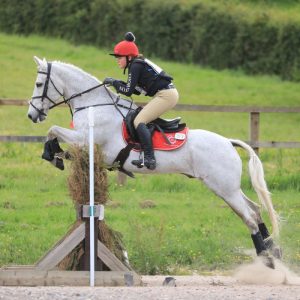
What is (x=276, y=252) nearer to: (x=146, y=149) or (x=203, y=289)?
(x=146, y=149)

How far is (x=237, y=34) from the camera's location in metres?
35.0

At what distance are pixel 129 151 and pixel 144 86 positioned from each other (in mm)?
793

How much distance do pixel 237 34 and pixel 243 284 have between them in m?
23.9

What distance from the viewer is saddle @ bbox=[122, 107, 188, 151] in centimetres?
1234

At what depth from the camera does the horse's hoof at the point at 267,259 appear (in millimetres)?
12211

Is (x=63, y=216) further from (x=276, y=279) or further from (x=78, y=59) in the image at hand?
(x=78, y=59)

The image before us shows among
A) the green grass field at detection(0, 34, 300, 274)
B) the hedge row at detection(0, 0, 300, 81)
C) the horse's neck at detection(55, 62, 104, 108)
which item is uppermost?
the horse's neck at detection(55, 62, 104, 108)

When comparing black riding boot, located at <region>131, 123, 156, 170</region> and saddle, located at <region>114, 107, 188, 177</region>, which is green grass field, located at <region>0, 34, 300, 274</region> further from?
saddle, located at <region>114, 107, 188, 177</region>

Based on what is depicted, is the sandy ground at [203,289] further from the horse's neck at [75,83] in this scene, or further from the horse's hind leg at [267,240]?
the horse's neck at [75,83]

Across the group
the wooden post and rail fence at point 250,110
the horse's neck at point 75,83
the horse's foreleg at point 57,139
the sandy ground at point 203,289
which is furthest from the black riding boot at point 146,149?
the wooden post and rail fence at point 250,110

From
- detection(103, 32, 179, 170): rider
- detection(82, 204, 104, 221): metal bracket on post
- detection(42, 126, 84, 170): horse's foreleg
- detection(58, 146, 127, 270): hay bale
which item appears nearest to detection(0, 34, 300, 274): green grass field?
detection(103, 32, 179, 170): rider

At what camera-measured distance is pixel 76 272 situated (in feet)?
35.9

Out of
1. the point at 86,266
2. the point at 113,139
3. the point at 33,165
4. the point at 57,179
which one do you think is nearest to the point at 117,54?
the point at 113,139

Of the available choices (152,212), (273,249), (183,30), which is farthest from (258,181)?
(183,30)
